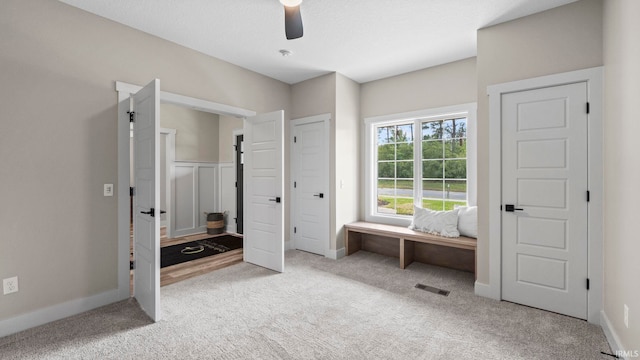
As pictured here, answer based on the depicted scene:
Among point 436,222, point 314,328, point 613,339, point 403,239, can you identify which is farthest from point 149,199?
point 613,339

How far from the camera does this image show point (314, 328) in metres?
2.26

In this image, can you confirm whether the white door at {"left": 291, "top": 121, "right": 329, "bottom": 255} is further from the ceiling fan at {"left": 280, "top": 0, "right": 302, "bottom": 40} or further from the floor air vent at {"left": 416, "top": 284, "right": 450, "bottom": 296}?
the ceiling fan at {"left": 280, "top": 0, "right": 302, "bottom": 40}

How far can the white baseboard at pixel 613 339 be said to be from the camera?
172 centimetres

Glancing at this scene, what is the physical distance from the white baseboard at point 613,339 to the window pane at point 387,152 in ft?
9.32

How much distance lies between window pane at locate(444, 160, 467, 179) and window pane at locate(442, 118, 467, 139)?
353 mm

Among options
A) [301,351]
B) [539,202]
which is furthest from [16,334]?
[539,202]

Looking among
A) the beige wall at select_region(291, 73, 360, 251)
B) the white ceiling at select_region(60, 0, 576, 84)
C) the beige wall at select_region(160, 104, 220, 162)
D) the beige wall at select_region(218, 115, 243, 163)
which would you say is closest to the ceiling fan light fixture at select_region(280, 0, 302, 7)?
the white ceiling at select_region(60, 0, 576, 84)

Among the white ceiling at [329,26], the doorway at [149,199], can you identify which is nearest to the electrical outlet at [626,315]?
the white ceiling at [329,26]

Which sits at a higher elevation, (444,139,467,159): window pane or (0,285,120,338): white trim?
(444,139,467,159): window pane

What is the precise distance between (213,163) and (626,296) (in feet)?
20.4

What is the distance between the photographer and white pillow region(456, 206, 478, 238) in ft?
10.9

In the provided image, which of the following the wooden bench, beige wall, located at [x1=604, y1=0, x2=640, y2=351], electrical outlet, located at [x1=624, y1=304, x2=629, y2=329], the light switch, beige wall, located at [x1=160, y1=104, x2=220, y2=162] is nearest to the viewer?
beige wall, located at [x1=604, y1=0, x2=640, y2=351]

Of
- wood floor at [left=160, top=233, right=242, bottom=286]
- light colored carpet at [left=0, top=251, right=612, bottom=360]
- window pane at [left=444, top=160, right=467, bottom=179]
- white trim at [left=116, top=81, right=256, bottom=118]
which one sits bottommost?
light colored carpet at [left=0, top=251, right=612, bottom=360]

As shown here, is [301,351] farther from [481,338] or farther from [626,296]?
[626,296]
